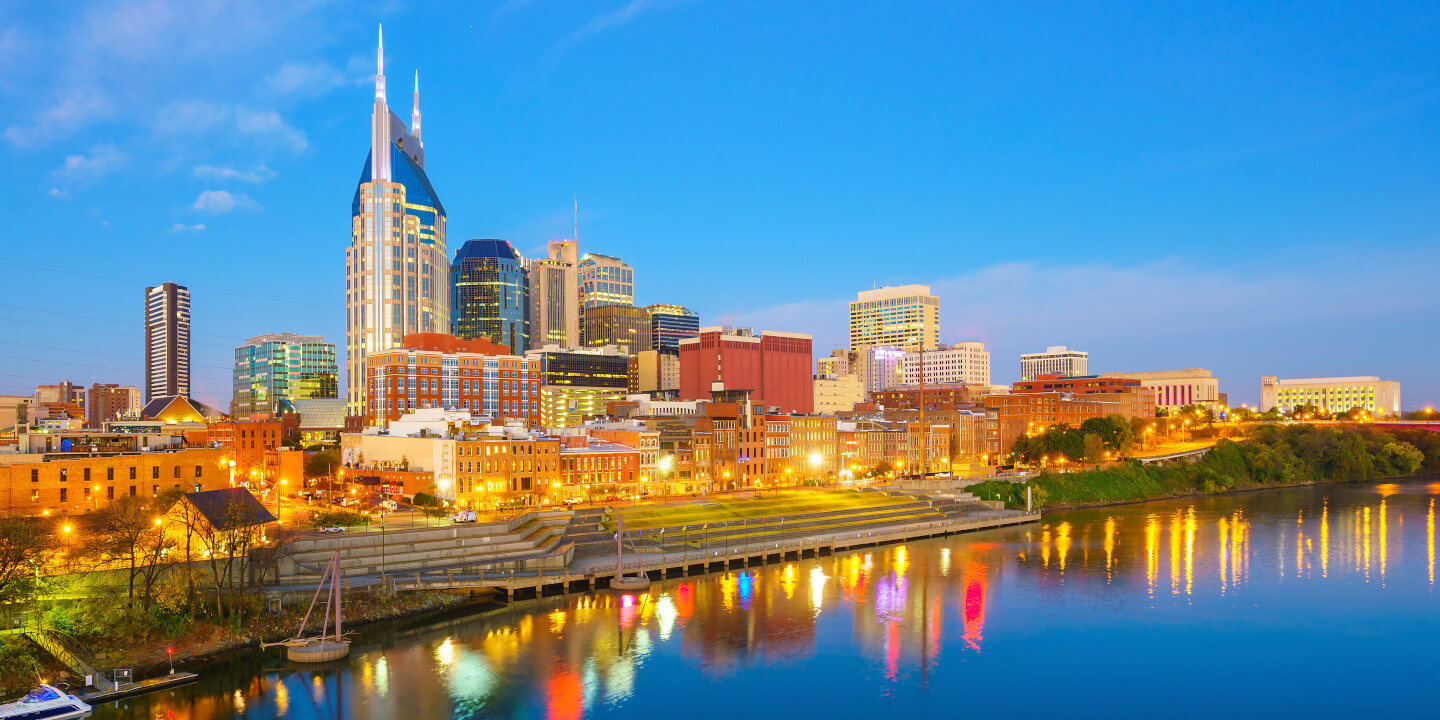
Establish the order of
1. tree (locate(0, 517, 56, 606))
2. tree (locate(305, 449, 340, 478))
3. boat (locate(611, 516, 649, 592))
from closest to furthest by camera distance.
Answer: tree (locate(0, 517, 56, 606)), boat (locate(611, 516, 649, 592)), tree (locate(305, 449, 340, 478))

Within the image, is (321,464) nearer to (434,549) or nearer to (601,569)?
(434,549)

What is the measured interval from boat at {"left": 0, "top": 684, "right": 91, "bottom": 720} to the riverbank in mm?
94330

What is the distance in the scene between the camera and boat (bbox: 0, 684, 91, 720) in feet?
124

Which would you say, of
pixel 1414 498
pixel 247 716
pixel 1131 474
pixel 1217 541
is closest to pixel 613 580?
pixel 247 716

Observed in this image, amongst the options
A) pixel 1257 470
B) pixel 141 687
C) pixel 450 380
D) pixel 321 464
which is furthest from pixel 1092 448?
pixel 141 687

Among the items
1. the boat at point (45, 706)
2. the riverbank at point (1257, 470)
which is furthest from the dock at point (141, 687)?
the riverbank at point (1257, 470)

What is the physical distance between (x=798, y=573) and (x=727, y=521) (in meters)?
12.5

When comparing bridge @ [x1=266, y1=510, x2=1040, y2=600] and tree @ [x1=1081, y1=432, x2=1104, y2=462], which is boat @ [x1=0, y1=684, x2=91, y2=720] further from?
tree @ [x1=1081, y1=432, x2=1104, y2=462]

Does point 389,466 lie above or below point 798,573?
above

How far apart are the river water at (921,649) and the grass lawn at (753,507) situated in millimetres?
10954

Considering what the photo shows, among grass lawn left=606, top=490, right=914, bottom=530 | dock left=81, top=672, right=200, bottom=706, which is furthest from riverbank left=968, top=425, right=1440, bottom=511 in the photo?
dock left=81, top=672, right=200, bottom=706

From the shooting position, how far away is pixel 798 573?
73.9 m

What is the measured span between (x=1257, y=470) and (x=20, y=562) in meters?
149

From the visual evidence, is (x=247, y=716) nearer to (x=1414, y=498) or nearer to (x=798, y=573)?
(x=798, y=573)
